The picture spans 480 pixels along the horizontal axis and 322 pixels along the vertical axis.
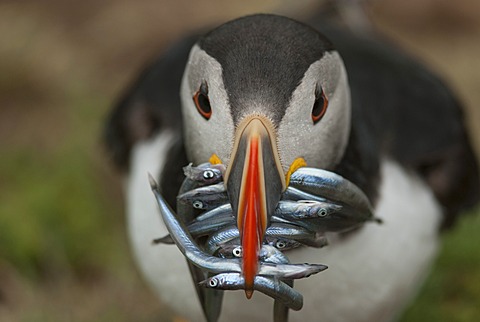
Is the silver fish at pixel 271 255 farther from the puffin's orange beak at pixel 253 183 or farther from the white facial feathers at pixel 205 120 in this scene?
the white facial feathers at pixel 205 120

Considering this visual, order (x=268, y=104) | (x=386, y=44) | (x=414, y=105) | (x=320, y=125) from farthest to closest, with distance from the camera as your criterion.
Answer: (x=386, y=44)
(x=414, y=105)
(x=320, y=125)
(x=268, y=104)

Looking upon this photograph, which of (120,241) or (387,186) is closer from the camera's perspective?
(387,186)

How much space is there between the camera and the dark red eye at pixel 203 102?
7.97 feet

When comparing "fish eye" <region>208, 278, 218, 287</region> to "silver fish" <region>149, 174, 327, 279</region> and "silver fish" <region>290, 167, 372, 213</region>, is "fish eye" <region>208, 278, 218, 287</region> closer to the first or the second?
"silver fish" <region>149, 174, 327, 279</region>

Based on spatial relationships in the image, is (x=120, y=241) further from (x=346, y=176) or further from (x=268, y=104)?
(x=268, y=104)

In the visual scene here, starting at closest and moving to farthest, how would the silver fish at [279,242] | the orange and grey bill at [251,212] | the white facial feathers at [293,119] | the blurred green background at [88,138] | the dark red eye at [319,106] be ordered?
the orange and grey bill at [251,212], the silver fish at [279,242], the white facial feathers at [293,119], the dark red eye at [319,106], the blurred green background at [88,138]

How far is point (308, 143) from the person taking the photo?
2428 mm

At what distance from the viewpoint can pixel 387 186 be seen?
307 cm

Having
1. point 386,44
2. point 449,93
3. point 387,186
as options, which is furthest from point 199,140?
point 386,44

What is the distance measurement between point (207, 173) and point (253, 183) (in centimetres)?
20

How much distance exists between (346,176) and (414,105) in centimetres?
98

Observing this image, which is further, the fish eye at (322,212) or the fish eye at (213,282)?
the fish eye at (322,212)

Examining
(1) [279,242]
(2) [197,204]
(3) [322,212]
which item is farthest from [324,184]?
(2) [197,204]

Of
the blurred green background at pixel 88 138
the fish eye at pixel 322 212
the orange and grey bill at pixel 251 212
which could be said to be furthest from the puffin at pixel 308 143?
the blurred green background at pixel 88 138
